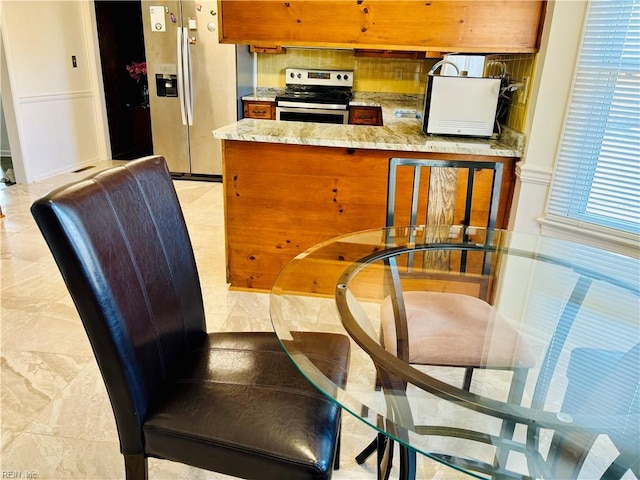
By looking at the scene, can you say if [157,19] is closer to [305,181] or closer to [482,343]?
[305,181]

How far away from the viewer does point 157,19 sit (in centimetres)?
446

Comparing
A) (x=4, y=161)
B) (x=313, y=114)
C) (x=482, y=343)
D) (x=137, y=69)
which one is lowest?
(x=4, y=161)

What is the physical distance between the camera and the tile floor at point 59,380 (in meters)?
1.44

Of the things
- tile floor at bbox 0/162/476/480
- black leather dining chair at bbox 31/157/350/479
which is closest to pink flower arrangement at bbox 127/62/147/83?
tile floor at bbox 0/162/476/480

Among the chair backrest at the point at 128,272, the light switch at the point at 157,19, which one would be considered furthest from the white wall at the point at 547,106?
the light switch at the point at 157,19

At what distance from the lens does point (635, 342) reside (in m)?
1.28

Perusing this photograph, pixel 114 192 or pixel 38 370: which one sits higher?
pixel 114 192

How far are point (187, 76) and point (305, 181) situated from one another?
2823mm

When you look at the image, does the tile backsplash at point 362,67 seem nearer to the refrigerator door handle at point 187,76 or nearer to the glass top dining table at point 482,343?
the refrigerator door handle at point 187,76

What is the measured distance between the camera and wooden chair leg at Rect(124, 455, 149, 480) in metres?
1.02

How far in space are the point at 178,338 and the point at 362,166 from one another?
143 cm

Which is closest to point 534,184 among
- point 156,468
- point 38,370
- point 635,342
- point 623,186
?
point 623,186

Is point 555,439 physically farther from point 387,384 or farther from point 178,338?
point 178,338

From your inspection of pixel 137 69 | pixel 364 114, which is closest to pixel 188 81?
pixel 137 69
